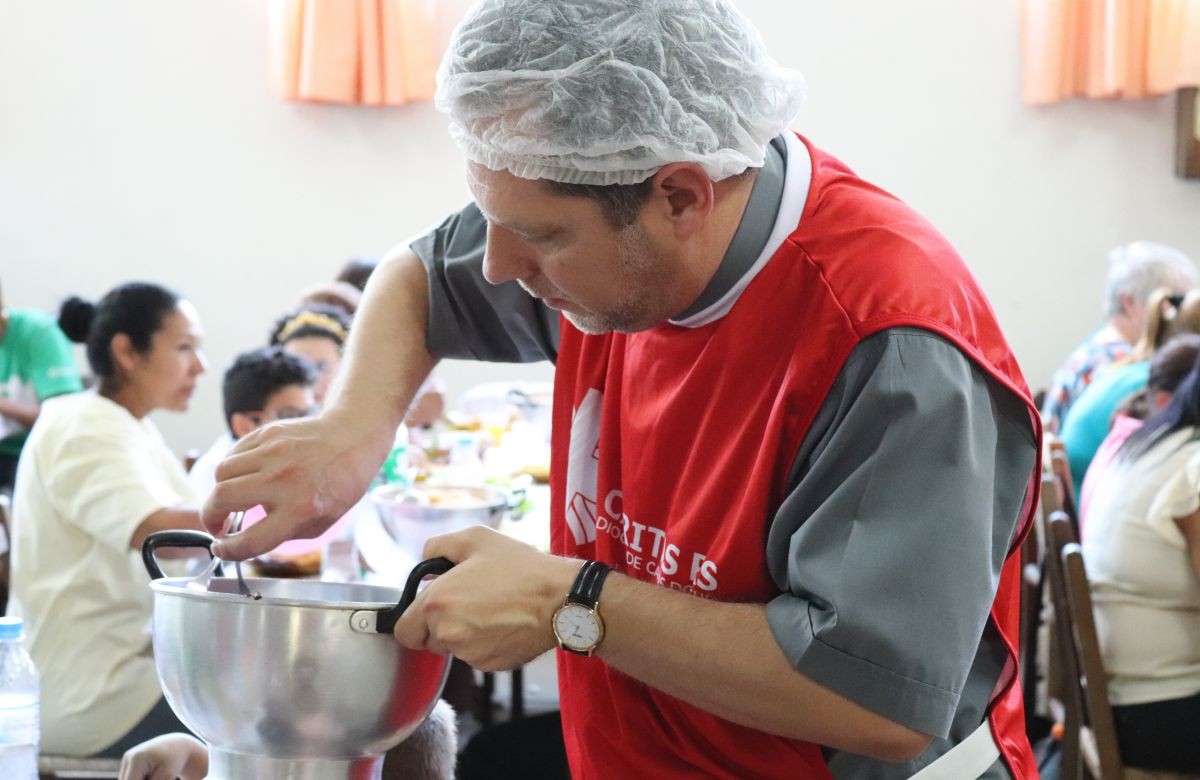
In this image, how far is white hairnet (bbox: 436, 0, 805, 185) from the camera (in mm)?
1001

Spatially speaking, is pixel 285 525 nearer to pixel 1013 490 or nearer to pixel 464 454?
pixel 1013 490

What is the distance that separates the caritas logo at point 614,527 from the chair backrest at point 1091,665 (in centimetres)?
141

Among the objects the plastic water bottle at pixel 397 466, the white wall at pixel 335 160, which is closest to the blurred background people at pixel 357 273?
the white wall at pixel 335 160

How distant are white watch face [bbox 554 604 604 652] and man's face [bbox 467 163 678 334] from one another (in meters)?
0.26

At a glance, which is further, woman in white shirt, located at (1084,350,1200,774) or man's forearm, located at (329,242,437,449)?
woman in white shirt, located at (1084,350,1200,774)

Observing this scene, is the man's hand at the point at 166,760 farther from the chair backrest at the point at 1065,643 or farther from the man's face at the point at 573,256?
the chair backrest at the point at 1065,643

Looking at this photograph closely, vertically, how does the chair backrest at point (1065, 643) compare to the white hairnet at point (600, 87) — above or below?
below

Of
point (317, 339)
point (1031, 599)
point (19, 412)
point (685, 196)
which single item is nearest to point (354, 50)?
point (19, 412)

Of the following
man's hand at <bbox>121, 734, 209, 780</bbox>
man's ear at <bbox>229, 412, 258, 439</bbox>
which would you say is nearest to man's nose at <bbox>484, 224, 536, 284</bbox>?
man's hand at <bbox>121, 734, 209, 780</bbox>

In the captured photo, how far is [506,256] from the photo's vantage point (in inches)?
43.1

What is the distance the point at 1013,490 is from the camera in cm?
102

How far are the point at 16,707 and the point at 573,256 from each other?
93cm

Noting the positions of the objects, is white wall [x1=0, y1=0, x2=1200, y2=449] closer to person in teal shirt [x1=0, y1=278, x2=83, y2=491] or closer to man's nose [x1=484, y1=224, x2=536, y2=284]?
person in teal shirt [x1=0, y1=278, x2=83, y2=491]

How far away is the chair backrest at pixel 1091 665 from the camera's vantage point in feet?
7.82
